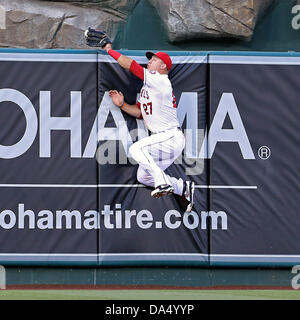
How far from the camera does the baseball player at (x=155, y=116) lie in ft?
27.1

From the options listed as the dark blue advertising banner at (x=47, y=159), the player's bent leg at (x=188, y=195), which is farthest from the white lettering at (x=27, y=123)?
the player's bent leg at (x=188, y=195)

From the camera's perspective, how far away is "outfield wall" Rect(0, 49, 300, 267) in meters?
8.41

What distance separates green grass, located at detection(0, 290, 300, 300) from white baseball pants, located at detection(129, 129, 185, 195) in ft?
3.87

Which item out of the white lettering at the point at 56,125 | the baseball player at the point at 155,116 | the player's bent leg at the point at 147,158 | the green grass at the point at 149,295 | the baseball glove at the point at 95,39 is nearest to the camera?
the green grass at the point at 149,295

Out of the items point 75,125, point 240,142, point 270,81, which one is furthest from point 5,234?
point 270,81

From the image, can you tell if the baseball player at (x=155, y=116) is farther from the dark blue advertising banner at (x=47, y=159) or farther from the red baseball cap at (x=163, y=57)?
the dark blue advertising banner at (x=47, y=159)

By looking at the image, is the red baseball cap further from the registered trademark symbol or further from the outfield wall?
the registered trademark symbol

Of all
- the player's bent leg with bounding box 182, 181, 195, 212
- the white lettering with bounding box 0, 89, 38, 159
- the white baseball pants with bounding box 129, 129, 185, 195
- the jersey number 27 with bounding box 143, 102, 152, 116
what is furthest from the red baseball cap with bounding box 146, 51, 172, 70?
the white lettering with bounding box 0, 89, 38, 159

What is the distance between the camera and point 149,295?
8.12 m

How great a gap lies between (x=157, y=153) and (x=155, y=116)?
1.41 feet

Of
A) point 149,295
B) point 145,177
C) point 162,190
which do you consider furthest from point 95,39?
point 149,295

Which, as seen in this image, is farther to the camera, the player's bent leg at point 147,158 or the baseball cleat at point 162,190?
the player's bent leg at point 147,158

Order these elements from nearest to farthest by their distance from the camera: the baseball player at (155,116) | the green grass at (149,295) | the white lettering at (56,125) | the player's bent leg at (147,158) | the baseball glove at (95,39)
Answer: the green grass at (149,295), the player's bent leg at (147,158), the baseball player at (155,116), the baseball glove at (95,39), the white lettering at (56,125)

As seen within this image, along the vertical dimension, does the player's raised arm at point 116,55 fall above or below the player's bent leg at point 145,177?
above
